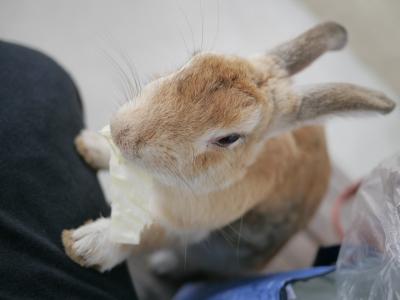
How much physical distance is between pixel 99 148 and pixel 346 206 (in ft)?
5.14

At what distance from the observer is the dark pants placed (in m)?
1.13

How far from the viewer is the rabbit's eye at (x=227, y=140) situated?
1.28m

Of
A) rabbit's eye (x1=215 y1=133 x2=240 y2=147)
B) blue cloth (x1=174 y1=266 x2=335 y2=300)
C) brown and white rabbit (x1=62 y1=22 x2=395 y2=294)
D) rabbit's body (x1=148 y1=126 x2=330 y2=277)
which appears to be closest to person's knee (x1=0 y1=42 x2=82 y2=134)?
brown and white rabbit (x1=62 y1=22 x2=395 y2=294)

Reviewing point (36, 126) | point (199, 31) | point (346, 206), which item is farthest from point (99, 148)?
point (346, 206)

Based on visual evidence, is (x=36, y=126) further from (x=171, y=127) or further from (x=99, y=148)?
(x=171, y=127)

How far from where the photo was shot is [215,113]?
1.21 metres

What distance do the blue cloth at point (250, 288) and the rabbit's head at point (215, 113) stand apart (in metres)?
0.38

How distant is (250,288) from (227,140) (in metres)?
0.56

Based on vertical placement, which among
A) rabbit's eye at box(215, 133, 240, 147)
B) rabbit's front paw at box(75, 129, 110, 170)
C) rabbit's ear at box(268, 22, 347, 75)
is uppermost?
rabbit's ear at box(268, 22, 347, 75)

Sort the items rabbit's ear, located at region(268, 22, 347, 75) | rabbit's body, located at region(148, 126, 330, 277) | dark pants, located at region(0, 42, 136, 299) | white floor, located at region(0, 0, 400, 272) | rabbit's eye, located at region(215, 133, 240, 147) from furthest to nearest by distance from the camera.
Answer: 1. white floor, located at region(0, 0, 400, 272)
2. rabbit's body, located at region(148, 126, 330, 277)
3. rabbit's ear, located at region(268, 22, 347, 75)
4. rabbit's eye, located at region(215, 133, 240, 147)
5. dark pants, located at region(0, 42, 136, 299)

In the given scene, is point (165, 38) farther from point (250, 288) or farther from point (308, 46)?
point (250, 288)

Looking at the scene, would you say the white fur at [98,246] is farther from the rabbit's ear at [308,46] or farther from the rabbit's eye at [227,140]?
the rabbit's ear at [308,46]

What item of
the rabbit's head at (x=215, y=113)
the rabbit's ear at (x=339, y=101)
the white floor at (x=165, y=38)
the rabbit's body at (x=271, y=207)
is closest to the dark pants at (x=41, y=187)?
the rabbit's head at (x=215, y=113)

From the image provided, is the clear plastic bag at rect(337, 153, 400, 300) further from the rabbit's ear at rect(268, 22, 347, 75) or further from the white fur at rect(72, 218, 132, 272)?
the white fur at rect(72, 218, 132, 272)
